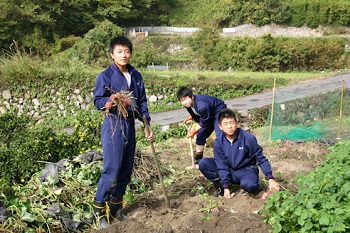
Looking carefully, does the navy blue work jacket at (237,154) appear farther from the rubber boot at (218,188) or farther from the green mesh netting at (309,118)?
the green mesh netting at (309,118)

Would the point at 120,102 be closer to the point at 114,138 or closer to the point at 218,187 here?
the point at 114,138

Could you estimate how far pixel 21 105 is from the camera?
1803 cm

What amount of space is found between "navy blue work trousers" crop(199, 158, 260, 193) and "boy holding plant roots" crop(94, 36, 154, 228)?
3.09ft

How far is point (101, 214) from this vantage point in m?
4.74

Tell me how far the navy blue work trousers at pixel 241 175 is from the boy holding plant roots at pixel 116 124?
94 centimetres

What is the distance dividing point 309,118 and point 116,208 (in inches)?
262

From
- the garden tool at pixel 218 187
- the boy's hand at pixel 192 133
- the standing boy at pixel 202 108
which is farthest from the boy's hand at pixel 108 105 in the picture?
the boy's hand at pixel 192 133

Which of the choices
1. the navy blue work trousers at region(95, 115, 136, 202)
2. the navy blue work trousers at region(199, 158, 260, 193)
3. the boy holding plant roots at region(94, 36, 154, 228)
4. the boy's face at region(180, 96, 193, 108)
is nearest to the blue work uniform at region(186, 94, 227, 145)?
the boy's face at region(180, 96, 193, 108)

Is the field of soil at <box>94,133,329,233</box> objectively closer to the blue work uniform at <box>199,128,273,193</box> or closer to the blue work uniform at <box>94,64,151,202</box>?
the blue work uniform at <box>199,128,273,193</box>

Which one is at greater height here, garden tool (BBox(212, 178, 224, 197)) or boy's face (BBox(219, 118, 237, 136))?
boy's face (BBox(219, 118, 237, 136))

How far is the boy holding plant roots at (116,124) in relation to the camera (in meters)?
4.58

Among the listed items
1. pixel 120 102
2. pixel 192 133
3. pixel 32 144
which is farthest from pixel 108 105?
pixel 192 133

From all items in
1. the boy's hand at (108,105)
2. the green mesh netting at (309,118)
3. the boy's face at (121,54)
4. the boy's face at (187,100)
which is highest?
the boy's face at (121,54)

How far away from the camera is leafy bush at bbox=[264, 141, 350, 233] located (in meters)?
3.13
